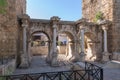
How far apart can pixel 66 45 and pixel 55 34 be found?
32.4 ft

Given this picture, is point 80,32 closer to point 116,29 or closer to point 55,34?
point 55,34

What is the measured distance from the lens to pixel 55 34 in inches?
619

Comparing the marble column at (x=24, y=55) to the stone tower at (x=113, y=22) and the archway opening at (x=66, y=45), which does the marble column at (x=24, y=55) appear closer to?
the archway opening at (x=66, y=45)

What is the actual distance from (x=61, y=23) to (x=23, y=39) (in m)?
4.22

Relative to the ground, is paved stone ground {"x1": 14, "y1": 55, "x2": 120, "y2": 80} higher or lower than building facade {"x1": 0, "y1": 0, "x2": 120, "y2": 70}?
lower

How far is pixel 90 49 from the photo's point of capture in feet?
63.8

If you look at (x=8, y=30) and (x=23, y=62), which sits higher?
(x=8, y=30)

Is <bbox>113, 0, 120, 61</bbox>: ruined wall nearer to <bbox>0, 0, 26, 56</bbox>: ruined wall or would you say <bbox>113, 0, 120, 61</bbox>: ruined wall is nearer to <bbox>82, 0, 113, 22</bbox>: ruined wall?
<bbox>82, 0, 113, 22</bbox>: ruined wall

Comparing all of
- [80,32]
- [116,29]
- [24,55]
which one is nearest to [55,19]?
[80,32]

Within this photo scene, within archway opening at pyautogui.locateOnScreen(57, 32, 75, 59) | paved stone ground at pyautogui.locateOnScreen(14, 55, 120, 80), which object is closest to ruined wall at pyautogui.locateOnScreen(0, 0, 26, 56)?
paved stone ground at pyautogui.locateOnScreen(14, 55, 120, 80)

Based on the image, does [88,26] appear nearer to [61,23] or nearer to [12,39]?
[61,23]

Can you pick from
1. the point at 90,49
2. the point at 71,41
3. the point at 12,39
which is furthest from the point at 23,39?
the point at 90,49

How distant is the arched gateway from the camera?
14.6 meters

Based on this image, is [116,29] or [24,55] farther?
[116,29]
